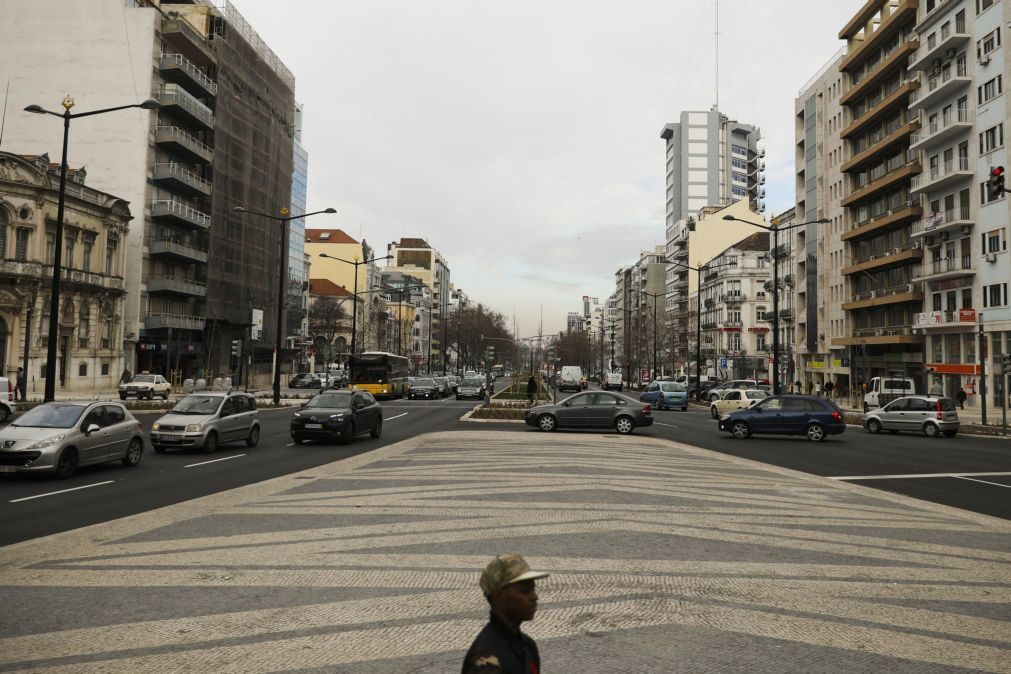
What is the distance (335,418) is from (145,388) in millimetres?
25678

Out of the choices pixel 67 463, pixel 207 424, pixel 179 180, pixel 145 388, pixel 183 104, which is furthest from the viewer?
pixel 179 180

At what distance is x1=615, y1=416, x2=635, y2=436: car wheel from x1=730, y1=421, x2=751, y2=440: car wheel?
3.64 meters

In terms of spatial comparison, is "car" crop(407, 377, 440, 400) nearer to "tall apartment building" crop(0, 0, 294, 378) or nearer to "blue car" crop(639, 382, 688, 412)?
"tall apartment building" crop(0, 0, 294, 378)

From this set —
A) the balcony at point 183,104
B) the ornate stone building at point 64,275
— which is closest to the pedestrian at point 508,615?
the ornate stone building at point 64,275

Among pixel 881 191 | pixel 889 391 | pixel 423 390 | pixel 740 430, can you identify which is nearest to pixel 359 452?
pixel 740 430

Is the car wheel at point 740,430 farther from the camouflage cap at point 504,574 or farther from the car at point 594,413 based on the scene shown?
the camouflage cap at point 504,574

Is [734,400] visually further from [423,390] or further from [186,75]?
[186,75]

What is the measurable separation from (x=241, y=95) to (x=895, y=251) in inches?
2132

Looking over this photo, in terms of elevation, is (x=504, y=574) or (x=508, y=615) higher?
(x=504, y=574)

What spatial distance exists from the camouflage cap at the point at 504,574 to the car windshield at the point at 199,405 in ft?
60.0

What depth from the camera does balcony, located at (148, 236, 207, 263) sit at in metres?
54.8

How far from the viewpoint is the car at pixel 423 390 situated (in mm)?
55375

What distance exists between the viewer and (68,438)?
13828 mm

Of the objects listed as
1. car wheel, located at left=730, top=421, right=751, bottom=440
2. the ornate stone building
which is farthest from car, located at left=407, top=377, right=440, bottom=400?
car wheel, located at left=730, top=421, right=751, bottom=440
